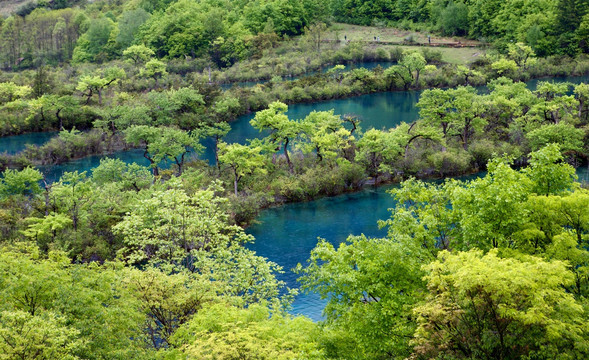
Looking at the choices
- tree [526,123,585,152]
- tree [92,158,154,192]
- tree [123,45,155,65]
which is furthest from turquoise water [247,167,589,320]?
tree [123,45,155,65]

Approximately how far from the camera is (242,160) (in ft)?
141

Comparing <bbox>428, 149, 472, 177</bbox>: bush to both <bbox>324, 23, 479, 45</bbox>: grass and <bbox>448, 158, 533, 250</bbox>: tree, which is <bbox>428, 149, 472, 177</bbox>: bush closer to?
<bbox>448, 158, 533, 250</bbox>: tree

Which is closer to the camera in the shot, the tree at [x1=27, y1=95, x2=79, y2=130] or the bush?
the bush

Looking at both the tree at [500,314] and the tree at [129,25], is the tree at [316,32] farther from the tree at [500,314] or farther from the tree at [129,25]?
the tree at [500,314]

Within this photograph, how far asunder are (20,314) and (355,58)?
8643 cm

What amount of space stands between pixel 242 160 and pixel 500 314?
30.7 metres

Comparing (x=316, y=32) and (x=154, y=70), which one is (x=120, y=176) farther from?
(x=316, y=32)

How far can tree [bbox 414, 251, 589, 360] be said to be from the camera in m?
13.7

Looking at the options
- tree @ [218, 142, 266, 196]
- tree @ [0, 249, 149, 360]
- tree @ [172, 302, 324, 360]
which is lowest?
tree @ [218, 142, 266, 196]

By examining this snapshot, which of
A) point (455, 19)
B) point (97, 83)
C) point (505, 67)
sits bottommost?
point (505, 67)

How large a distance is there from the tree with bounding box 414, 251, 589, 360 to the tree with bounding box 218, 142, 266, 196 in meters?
28.6

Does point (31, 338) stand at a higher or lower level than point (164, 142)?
higher

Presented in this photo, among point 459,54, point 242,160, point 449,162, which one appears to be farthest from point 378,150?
point 459,54

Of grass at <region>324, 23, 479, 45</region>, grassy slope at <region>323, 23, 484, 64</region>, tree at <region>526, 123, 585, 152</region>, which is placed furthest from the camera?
grass at <region>324, 23, 479, 45</region>
